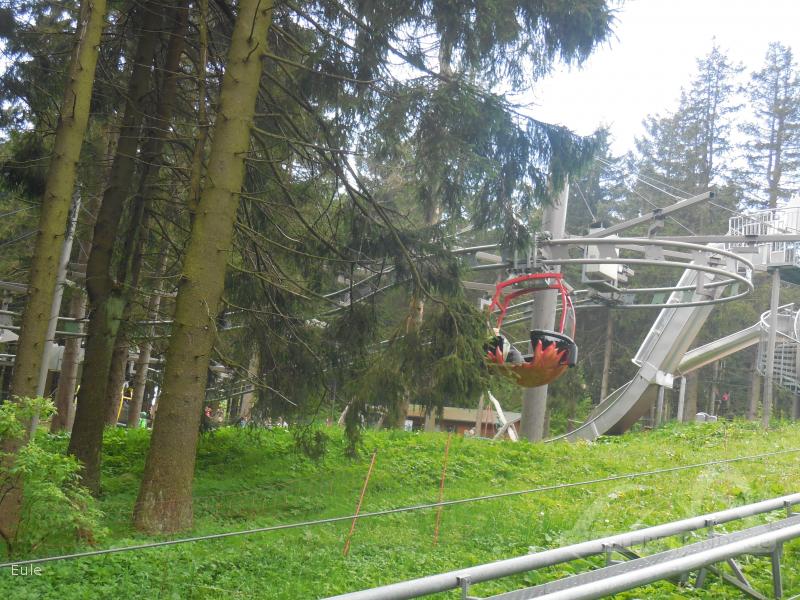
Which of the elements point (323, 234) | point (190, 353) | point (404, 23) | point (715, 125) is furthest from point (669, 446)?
point (715, 125)

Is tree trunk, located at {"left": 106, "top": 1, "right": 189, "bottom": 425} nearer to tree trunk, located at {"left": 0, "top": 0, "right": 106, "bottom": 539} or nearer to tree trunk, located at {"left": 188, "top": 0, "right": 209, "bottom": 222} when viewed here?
tree trunk, located at {"left": 188, "top": 0, "right": 209, "bottom": 222}

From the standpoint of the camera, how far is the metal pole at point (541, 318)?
1861 centimetres

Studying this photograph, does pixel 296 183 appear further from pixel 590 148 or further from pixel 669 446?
pixel 669 446

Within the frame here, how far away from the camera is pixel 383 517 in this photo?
7.21 meters

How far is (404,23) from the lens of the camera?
1160 centimetres

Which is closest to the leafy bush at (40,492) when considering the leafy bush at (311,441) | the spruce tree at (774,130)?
the leafy bush at (311,441)

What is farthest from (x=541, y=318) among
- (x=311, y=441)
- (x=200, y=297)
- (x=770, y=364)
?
(x=200, y=297)

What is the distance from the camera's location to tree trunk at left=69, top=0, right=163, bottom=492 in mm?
11172

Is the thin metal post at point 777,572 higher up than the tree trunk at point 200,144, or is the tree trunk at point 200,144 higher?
the tree trunk at point 200,144

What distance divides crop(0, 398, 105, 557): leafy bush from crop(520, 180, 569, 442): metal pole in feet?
A: 39.6

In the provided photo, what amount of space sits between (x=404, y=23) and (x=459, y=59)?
2.86 feet

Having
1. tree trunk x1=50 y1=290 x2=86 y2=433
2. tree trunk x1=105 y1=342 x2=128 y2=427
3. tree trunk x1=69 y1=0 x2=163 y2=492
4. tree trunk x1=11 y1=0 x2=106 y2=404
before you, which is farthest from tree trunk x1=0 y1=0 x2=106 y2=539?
tree trunk x1=50 y1=290 x2=86 y2=433

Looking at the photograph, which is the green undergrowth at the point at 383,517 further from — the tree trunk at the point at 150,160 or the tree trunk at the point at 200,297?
the tree trunk at the point at 150,160

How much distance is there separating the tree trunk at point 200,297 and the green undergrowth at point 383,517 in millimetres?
438
